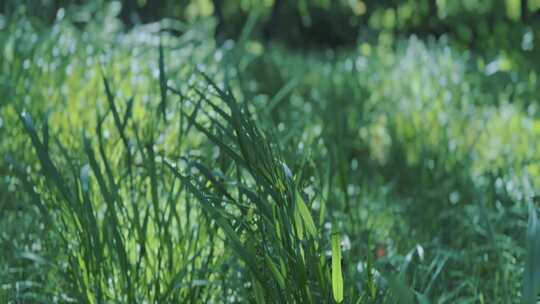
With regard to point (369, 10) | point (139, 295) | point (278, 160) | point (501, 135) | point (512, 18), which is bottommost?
point (139, 295)

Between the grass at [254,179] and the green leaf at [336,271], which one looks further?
the grass at [254,179]

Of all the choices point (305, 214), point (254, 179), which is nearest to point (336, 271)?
point (305, 214)

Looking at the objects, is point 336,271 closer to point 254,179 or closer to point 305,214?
point 305,214

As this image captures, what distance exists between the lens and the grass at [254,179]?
3.64ft

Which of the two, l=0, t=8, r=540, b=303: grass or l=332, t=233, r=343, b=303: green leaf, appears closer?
l=332, t=233, r=343, b=303: green leaf

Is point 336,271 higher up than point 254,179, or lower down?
lower down

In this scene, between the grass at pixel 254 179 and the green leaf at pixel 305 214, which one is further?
the grass at pixel 254 179

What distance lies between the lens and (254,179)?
115 cm

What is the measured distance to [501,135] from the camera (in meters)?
2.62

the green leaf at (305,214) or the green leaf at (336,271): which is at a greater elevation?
the green leaf at (305,214)

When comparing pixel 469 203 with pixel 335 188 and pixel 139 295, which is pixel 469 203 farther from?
pixel 139 295

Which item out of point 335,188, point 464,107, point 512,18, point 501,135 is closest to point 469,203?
point 335,188

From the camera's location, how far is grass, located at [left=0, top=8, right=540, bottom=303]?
111 centimetres

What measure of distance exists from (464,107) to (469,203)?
826 mm
